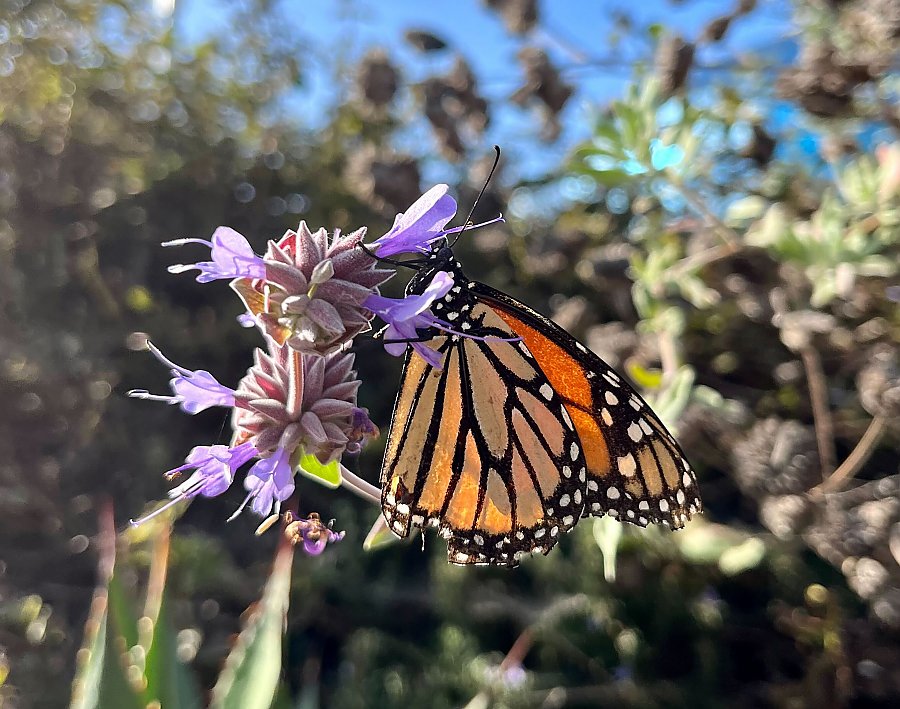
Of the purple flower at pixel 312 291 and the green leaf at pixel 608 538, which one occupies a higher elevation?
the purple flower at pixel 312 291

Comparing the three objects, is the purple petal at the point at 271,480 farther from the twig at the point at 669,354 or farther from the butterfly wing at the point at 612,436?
the twig at the point at 669,354

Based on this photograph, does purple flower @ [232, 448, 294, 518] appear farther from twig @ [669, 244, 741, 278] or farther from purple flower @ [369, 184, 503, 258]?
twig @ [669, 244, 741, 278]

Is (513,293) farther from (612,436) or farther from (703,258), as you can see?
(612,436)

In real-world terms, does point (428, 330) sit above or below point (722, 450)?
above

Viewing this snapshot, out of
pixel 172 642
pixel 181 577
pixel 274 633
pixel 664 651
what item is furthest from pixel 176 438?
pixel 664 651

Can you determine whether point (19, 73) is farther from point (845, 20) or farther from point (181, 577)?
point (845, 20)

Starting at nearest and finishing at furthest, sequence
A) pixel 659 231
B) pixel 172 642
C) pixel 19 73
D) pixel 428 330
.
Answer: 1. pixel 428 330
2. pixel 172 642
3. pixel 659 231
4. pixel 19 73

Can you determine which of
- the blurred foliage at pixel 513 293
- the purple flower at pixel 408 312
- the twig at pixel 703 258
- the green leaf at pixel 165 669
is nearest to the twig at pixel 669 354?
the blurred foliage at pixel 513 293
